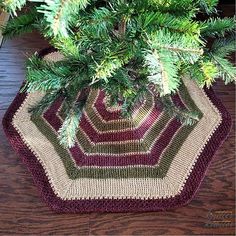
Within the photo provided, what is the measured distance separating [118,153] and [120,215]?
16 centimetres

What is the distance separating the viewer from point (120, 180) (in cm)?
92

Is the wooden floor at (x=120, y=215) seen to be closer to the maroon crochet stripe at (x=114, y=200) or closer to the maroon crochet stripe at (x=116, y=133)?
the maroon crochet stripe at (x=114, y=200)

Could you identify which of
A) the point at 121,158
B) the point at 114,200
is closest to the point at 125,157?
the point at 121,158

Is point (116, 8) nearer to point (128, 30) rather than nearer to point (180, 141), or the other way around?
point (128, 30)

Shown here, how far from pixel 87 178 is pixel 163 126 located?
0.25 metres

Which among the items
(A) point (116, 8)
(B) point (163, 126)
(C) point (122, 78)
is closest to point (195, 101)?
(B) point (163, 126)

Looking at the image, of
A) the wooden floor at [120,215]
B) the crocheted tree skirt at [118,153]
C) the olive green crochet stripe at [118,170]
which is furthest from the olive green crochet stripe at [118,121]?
the wooden floor at [120,215]

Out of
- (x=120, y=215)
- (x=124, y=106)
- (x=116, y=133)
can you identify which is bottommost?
(x=120, y=215)

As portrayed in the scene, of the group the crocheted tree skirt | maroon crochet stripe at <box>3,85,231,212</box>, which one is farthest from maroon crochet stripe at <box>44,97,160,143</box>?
maroon crochet stripe at <box>3,85,231,212</box>

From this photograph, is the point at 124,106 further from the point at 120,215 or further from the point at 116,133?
the point at 120,215

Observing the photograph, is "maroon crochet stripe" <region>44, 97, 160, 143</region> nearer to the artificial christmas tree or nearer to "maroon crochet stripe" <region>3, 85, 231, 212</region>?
the artificial christmas tree

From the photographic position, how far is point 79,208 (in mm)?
883

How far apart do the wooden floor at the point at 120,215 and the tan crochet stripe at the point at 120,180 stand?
0.05 m

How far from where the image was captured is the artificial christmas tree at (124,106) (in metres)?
0.64
